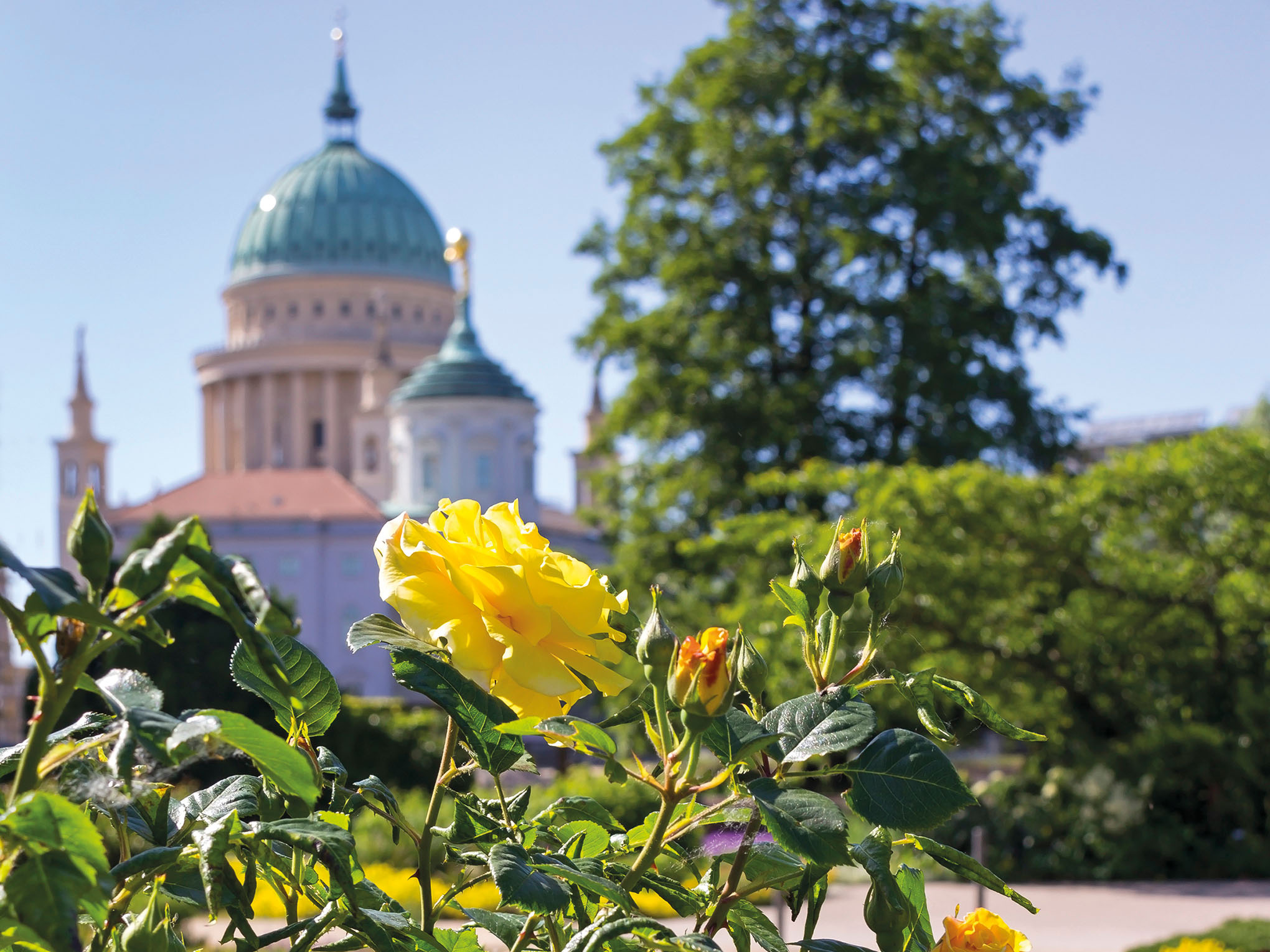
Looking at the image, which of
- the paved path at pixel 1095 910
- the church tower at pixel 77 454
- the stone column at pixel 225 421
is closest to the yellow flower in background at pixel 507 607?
the paved path at pixel 1095 910

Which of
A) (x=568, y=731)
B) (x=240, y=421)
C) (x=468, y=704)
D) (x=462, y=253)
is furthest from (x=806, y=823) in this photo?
(x=240, y=421)

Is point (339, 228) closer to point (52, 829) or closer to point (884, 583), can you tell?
point (884, 583)

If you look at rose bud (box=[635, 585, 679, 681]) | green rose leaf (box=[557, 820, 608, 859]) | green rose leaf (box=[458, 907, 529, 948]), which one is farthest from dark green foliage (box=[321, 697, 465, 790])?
rose bud (box=[635, 585, 679, 681])

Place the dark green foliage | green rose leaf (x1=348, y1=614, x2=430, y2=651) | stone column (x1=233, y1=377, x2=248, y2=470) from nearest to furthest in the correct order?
1. green rose leaf (x1=348, y1=614, x2=430, y2=651)
2. the dark green foliage
3. stone column (x1=233, y1=377, x2=248, y2=470)

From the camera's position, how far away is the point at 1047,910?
1141cm

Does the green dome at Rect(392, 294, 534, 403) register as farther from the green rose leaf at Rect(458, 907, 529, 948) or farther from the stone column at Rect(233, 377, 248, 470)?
the green rose leaf at Rect(458, 907, 529, 948)

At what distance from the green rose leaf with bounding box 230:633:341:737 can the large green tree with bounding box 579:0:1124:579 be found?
16451 millimetres

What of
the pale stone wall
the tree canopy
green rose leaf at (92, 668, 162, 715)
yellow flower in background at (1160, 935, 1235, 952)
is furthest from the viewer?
the pale stone wall

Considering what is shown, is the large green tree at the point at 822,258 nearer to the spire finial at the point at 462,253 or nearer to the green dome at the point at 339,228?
the spire finial at the point at 462,253

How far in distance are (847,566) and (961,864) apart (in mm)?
251

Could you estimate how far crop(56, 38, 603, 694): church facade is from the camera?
1944 inches

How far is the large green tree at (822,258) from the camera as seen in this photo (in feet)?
59.5

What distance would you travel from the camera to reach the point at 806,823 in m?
0.97

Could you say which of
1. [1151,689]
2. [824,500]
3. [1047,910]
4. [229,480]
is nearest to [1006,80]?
[824,500]
